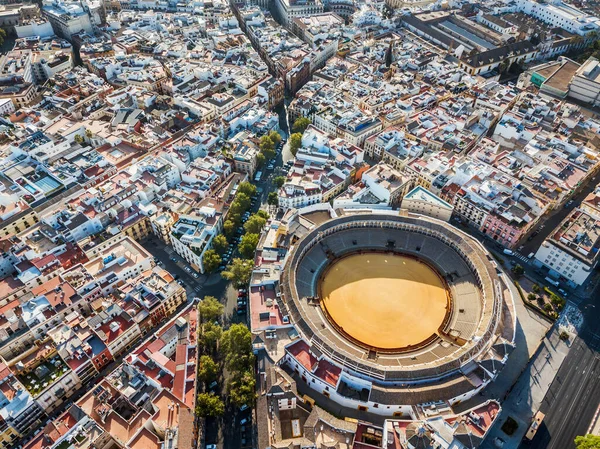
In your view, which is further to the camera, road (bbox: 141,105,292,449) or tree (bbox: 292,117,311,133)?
tree (bbox: 292,117,311,133)

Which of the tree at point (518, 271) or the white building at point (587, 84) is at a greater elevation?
the white building at point (587, 84)

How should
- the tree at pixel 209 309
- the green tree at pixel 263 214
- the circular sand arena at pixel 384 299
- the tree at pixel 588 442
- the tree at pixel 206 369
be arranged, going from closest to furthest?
the tree at pixel 588 442, the tree at pixel 206 369, the tree at pixel 209 309, the circular sand arena at pixel 384 299, the green tree at pixel 263 214

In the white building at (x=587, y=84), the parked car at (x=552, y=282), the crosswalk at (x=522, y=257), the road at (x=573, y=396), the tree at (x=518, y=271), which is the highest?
the white building at (x=587, y=84)

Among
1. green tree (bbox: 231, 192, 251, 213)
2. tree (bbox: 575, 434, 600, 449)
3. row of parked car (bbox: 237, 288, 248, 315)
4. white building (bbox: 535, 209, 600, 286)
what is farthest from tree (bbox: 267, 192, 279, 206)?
tree (bbox: 575, 434, 600, 449)

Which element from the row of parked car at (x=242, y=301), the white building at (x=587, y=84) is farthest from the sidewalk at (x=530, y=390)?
the white building at (x=587, y=84)

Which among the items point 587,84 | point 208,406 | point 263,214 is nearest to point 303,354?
point 208,406

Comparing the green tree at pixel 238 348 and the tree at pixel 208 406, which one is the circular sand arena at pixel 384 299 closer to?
the green tree at pixel 238 348

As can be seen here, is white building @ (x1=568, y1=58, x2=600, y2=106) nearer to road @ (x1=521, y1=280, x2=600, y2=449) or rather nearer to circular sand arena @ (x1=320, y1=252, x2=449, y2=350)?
road @ (x1=521, y1=280, x2=600, y2=449)
